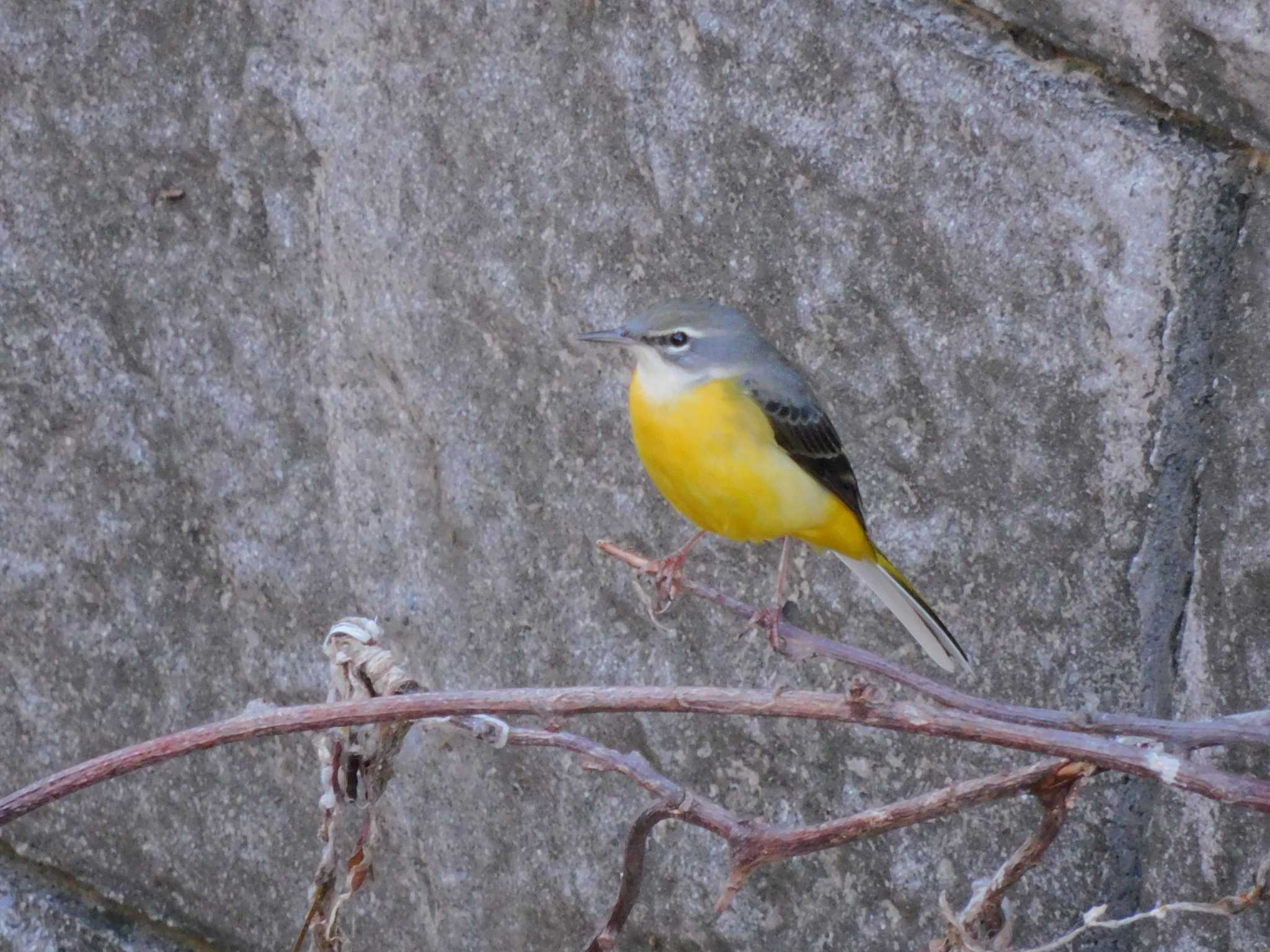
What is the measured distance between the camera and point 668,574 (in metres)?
2.41

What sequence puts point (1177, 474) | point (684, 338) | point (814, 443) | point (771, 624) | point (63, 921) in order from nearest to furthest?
point (1177, 474), point (771, 624), point (684, 338), point (814, 443), point (63, 921)

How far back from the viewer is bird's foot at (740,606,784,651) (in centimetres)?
213

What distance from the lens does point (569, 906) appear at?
9.67 feet

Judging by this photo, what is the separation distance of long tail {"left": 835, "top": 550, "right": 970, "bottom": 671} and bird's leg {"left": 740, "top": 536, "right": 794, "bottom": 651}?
160 mm

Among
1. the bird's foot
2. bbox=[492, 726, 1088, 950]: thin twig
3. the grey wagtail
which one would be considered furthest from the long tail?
bbox=[492, 726, 1088, 950]: thin twig

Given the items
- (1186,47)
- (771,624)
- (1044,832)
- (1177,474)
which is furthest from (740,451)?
(1044,832)

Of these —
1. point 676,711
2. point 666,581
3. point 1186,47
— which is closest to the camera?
point 676,711

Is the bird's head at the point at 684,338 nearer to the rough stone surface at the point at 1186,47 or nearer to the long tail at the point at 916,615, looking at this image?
the long tail at the point at 916,615

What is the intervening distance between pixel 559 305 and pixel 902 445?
67 cm

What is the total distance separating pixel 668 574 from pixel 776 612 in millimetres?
175

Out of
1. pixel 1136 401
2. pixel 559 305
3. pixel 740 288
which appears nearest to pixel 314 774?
pixel 559 305

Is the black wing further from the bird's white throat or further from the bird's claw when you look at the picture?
the bird's claw

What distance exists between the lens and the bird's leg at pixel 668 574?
89.3 inches

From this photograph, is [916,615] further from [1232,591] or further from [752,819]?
[752,819]
